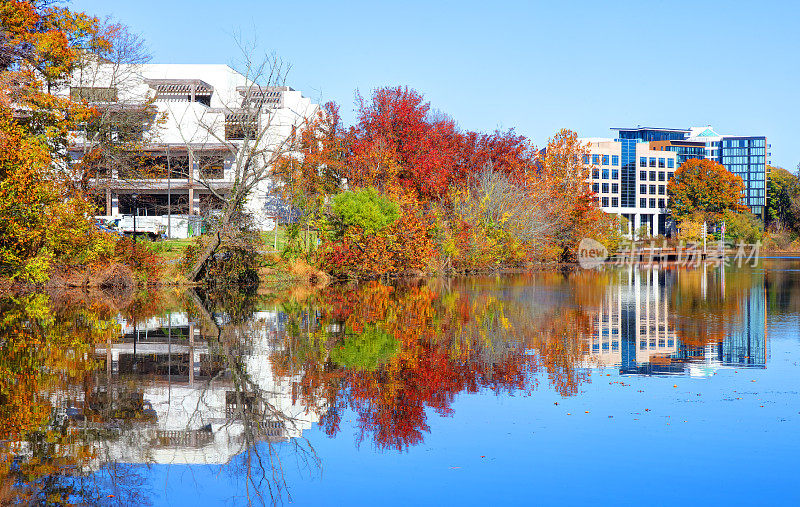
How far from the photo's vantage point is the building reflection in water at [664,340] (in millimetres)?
13602

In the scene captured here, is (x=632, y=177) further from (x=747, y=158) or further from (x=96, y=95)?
(x=96, y=95)

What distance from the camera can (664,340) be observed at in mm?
16500

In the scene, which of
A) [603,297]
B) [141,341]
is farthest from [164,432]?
[603,297]

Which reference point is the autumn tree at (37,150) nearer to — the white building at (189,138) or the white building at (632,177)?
the white building at (189,138)

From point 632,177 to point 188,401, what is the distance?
4935 inches

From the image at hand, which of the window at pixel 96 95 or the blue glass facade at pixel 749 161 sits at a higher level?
the blue glass facade at pixel 749 161

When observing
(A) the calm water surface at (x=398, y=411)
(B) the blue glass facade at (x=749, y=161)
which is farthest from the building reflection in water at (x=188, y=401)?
(B) the blue glass facade at (x=749, y=161)

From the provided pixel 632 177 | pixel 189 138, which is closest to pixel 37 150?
pixel 189 138

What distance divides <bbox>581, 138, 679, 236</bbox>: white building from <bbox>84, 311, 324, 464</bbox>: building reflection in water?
386 feet

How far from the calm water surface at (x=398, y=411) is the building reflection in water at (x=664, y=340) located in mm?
89

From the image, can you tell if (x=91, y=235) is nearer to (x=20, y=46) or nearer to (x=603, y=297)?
(x=20, y=46)

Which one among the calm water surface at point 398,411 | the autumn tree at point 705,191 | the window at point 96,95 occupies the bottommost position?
the calm water surface at point 398,411

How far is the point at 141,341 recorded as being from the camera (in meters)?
16.2

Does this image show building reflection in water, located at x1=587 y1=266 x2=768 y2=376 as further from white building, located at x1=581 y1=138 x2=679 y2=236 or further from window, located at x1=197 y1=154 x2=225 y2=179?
white building, located at x1=581 y1=138 x2=679 y2=236
